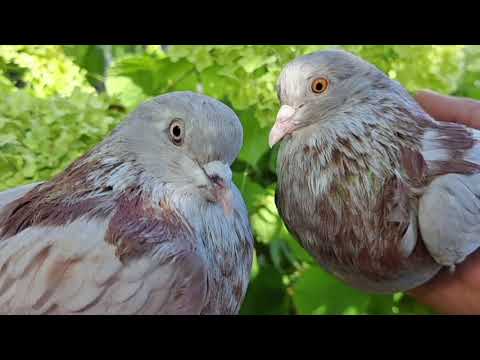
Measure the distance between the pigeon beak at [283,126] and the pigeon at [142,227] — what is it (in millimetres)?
68

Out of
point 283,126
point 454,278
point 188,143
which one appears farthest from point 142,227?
point 454,278

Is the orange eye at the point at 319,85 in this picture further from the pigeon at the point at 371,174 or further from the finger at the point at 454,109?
the finger at the point at 454,109

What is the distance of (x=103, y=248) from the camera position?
0.62m

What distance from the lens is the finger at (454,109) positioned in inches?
40.2

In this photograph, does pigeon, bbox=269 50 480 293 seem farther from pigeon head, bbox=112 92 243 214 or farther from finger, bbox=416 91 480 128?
finger, bbox=416 91 480 128

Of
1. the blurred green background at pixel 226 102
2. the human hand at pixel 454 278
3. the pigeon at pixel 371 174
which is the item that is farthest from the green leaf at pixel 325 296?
the pigeon at pixel 371 174

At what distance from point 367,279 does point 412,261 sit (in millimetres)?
77

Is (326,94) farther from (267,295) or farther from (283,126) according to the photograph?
(267,295)

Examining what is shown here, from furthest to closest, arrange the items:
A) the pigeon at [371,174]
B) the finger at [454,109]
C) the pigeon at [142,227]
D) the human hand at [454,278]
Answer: the finger at [454,109] → the human hand at [454,278] → the pigeon at [371,174] → the pigeon at [142,227]

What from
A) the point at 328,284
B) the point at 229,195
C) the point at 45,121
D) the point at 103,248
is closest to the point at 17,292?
the point at 103,248

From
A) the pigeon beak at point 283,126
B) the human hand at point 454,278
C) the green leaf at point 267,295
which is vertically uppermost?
the pigeon beak at point 283,126

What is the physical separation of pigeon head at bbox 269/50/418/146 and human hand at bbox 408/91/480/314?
29 centimetres

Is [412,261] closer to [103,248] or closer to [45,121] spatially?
[103,248]

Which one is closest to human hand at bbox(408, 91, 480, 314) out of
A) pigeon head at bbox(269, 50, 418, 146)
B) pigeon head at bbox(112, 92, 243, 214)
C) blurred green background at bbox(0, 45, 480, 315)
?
blurred green background at bbox(0, 45, 480, 315)
